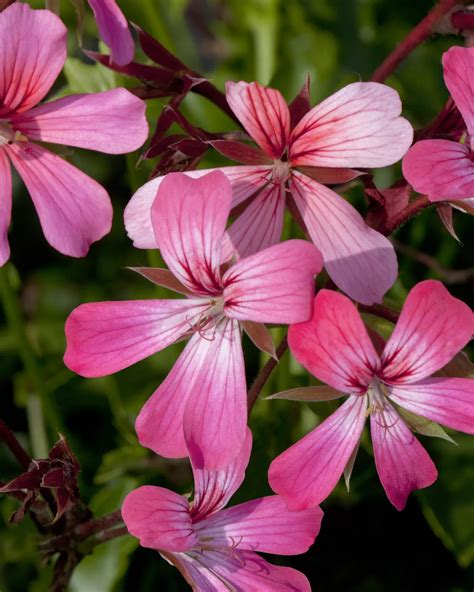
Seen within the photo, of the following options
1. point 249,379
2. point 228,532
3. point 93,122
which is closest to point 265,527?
point 228,532

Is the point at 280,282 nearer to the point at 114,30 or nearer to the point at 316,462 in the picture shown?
the point at 316,462

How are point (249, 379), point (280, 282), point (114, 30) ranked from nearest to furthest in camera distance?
point (280, 282)
point (114, 30)
point (249, 379)

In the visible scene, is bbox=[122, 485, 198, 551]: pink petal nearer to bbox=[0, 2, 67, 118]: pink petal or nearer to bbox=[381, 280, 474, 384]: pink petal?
bbox=[381, 280, 474, 384]: pink petal

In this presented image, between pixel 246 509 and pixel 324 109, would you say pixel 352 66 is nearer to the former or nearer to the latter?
pixel 324 109

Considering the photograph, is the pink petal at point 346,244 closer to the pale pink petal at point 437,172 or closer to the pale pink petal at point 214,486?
the pale pink petal at point 437,172

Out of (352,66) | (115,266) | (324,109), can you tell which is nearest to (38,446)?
(115,266)
